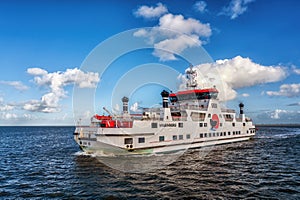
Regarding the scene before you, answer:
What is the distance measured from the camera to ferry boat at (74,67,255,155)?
22.0 meters

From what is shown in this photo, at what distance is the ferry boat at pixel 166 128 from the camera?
72.3ft

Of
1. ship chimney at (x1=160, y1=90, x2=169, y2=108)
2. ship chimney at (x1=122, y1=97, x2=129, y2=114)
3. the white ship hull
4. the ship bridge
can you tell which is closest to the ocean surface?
the white ship hull

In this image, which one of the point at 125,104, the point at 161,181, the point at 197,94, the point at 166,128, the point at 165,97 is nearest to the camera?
the point at 161,181

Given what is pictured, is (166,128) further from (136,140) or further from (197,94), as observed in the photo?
(197,94)

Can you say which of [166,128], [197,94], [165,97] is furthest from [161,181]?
[197,94]

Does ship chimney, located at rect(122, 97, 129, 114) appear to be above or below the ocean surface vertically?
above

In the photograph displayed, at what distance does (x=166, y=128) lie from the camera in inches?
995

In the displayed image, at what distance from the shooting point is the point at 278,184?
47.3ft

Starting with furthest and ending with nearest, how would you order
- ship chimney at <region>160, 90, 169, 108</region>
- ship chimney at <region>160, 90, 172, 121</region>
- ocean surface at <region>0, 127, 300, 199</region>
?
ship chimney at <region>160, 90, 169, 108</region>, ship chimney at <region>160, 90, 172, 121</region>, ocean surface at <region>0, 127, 300, 199</region>

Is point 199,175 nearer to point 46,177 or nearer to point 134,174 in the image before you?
point 134,174

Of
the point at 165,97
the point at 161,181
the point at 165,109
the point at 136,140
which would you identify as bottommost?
the point at 161,181

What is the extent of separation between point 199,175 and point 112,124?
989cm

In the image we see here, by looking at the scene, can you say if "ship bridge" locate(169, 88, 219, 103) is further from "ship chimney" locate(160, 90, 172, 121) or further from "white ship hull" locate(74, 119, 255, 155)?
"ship chimney" locate(160, 90, 172, 121)

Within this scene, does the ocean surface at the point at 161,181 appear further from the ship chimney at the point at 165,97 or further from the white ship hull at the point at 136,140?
the ship chimney at the point at 165,97
